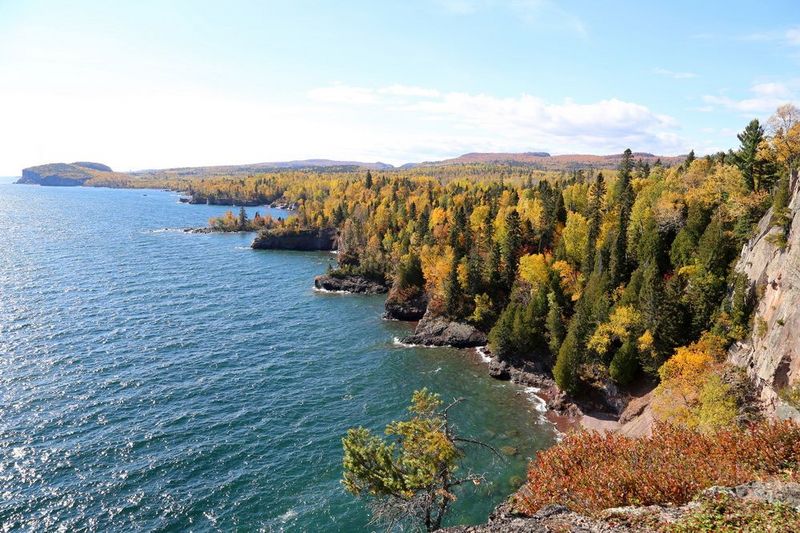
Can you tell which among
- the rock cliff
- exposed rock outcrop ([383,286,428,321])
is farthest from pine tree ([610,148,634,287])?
the rock cliff

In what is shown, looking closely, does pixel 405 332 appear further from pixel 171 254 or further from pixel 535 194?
pixel 171 254

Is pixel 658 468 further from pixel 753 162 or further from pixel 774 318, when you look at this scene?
pixel 753 162

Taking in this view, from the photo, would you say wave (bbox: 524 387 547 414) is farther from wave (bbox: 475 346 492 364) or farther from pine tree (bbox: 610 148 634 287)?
pine tree (bbox: 610 148 634 287)

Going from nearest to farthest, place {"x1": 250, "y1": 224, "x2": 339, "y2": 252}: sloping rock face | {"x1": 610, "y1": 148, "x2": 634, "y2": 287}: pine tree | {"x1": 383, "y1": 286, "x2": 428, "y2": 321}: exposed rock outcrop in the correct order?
{"x1": 610, "y1": 148, "x2": 634, "y2": 287}: pine tree < {"x1": 383, "y1": 286, "x2": 428, "y2": 321}: exposed rock outcrop < {"x1": 250, "y1": 224, "x2": 339, "y2": 252}: sloping rock face

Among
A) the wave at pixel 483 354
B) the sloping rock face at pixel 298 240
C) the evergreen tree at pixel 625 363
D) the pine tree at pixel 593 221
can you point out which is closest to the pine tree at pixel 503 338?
the wave at pixel 483 354

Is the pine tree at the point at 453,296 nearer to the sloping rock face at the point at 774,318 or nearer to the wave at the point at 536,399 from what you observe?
the wave at the point at 536,399

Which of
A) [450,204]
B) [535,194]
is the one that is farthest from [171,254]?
[535,194]

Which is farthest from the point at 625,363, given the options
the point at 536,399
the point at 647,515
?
the point at 647,515
